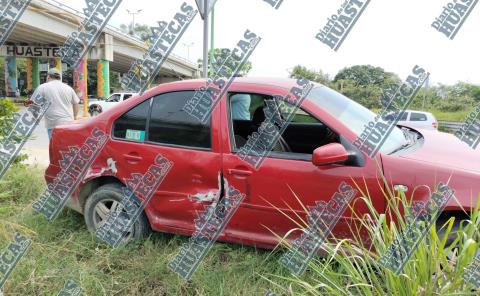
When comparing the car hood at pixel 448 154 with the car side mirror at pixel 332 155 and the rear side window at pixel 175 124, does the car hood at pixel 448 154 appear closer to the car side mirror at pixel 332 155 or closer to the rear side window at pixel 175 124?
the car side mirror at pixel 332 155

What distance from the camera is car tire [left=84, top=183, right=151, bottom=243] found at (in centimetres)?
A: 325

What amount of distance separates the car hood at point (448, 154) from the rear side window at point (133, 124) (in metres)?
2.01

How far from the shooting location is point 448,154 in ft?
8.50

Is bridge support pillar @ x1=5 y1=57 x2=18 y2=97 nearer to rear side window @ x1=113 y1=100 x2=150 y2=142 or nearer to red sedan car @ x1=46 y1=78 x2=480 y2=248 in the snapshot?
red sedan car @ x1=46 y1=78 x2=480 y2=248

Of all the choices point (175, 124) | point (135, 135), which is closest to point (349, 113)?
point (175, 124)

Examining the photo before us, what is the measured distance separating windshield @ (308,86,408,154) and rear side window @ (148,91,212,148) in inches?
35.4

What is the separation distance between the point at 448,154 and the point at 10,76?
3933cm

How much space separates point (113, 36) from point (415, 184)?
26.5 metres

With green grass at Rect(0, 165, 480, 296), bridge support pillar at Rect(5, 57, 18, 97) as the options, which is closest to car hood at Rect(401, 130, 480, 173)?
green grass at Rect(0, 165, 480, 296)

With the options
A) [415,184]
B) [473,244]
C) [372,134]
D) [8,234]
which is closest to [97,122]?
[8,234]

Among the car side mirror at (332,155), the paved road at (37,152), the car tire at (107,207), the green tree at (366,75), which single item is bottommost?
the paved road at (37,152)

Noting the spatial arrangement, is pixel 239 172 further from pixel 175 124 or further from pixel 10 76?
pixel 10 76

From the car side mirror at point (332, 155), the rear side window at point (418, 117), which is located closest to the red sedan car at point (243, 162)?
the car side mirror at point (332, 155)

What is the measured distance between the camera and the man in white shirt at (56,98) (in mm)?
5582
